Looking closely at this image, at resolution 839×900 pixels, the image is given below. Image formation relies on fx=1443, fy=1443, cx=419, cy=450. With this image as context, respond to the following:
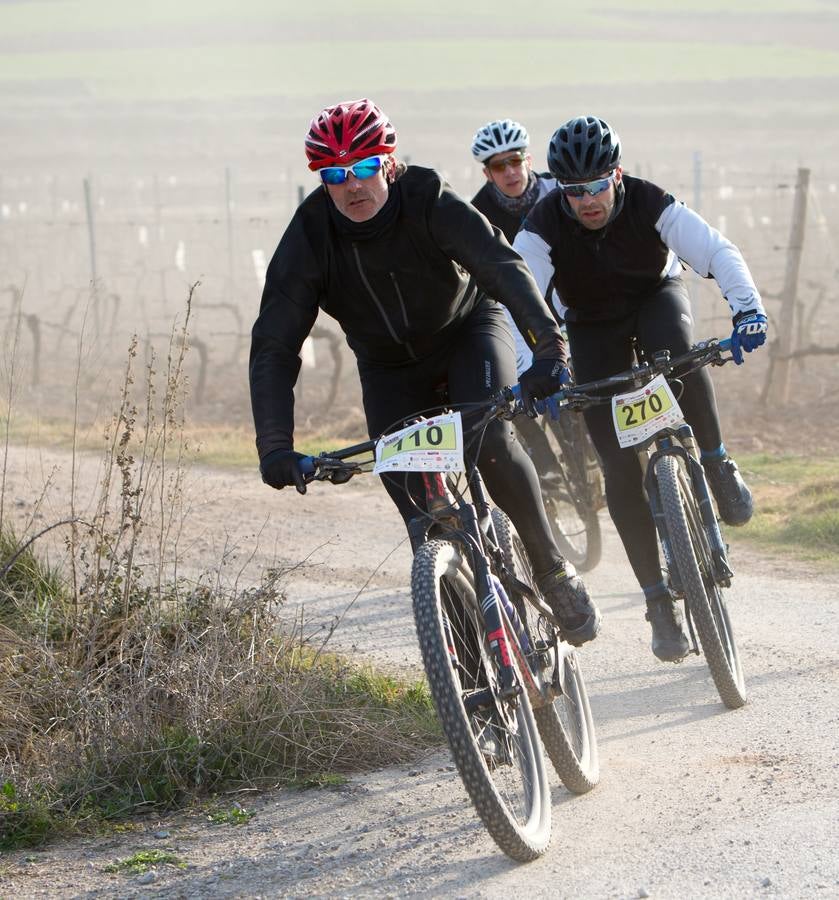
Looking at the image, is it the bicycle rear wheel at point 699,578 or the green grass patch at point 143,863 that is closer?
the green grass patch at point 143,863

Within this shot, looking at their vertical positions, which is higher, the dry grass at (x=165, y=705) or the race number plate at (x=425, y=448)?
the race number plate at (x=425, y=448)

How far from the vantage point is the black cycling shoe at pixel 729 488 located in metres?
6.29

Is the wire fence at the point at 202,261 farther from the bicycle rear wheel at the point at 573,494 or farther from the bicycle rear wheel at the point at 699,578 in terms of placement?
the bicycle rear wheel at the point at 699,578

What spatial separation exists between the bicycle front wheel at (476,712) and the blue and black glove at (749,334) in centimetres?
171

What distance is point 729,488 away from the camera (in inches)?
248

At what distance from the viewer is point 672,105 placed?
91.1 metres

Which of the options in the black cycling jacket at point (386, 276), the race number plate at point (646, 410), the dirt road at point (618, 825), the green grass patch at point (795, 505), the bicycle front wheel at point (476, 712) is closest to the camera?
the bicycle front wheel at point (476, 712)

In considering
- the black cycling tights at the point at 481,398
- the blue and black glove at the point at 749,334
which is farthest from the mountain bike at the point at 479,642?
the blue and black glove at the point at 749,334

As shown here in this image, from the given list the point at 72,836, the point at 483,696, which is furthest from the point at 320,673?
the point at 483,696

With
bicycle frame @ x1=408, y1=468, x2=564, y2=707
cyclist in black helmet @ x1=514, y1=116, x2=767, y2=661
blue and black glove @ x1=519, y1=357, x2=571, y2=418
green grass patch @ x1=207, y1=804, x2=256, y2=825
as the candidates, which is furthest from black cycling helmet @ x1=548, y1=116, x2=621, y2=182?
green grass patch @ x1=207, y1=804, x2=256, y2=825

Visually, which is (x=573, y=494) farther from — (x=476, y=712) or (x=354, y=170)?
(x=476, y=712)

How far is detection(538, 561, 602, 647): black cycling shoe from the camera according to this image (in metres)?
5.01

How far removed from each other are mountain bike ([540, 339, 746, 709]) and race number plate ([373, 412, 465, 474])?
1229 millimetres

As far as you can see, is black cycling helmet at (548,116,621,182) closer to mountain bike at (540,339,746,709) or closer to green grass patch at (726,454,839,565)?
mountain bike at (540,339,746,709)
